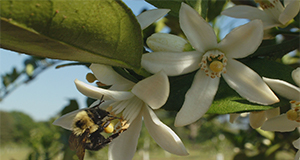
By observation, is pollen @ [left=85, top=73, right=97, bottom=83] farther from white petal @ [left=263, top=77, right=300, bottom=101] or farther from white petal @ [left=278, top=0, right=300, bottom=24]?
white petal @ [left=278, top=0, right=300, bottom=24]

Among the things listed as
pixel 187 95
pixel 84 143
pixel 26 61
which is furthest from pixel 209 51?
pixel 26 61

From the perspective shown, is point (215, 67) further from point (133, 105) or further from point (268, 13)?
point (268, 13)

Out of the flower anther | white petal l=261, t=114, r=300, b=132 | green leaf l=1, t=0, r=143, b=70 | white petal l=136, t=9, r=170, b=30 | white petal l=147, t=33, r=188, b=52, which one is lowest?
white petal l=261, t=114, r=300, b=132

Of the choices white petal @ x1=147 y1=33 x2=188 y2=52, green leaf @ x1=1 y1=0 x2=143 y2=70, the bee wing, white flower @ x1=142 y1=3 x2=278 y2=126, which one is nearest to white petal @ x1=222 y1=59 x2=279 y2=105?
white flower @ x1=142 y1=3 x2=278 y2=126

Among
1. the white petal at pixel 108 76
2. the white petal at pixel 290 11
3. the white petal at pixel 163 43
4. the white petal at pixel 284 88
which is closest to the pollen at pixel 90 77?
the white petal at pixel 108 76

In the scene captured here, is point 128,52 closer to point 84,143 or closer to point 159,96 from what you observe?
point 159,96

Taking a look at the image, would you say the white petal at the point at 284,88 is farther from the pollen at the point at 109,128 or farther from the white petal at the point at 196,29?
the pollen at the point at 109,128

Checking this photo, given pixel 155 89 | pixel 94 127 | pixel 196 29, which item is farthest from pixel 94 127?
pixel 196 29
